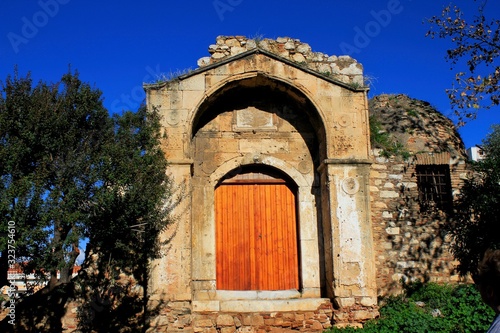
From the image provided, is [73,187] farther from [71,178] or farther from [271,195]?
[271,195]

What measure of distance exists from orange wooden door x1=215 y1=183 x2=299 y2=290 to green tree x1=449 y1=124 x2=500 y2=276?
3212 mm

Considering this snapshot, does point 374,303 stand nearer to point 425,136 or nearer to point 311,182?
point 311,182

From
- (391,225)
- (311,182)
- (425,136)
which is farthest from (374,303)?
(425,136)

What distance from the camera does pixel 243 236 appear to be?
35.1 feet

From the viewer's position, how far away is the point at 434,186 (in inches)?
452

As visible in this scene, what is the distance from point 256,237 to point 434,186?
13.6 ft

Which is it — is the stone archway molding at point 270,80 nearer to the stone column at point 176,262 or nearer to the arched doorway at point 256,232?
the arched doorway at point 256,232

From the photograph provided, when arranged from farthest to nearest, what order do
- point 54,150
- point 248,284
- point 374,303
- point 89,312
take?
point 248,284 → point 374,303 → point 89,312 → point 54,150

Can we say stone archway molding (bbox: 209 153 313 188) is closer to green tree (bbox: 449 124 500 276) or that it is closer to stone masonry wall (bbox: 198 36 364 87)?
stone masonry wall (bbox: 198 36 364 87)

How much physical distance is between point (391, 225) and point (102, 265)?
6.03 metres

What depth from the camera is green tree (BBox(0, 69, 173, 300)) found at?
6402 millimetres

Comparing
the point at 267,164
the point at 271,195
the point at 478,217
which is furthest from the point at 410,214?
the point at 267,164

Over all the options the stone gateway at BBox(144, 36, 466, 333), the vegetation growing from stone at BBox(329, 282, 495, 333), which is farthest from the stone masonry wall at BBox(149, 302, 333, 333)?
the vegetation growing from stone at BBox(329, 282, 495, 333)

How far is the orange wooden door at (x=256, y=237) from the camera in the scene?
34.6ft
